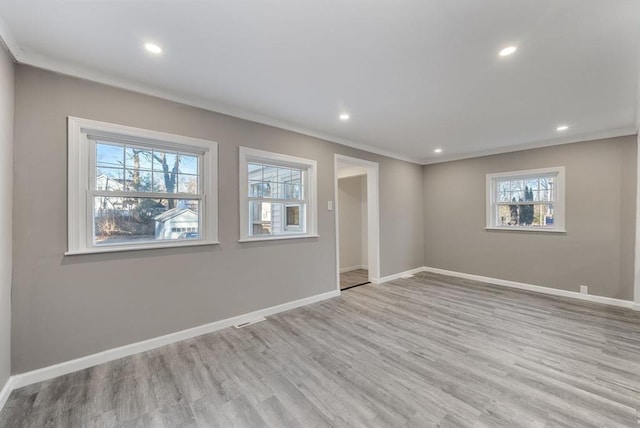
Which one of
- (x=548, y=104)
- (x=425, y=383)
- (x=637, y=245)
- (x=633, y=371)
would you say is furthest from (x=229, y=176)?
(x=637, y=245)

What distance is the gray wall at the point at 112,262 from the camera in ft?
6.82

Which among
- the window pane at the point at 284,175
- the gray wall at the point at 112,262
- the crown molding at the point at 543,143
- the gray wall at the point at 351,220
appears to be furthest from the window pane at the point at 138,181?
the crown molding at the point at 543,143

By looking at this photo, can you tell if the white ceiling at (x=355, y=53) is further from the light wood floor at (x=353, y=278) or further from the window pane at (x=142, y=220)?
the light wood floor at (x=353, y=278)

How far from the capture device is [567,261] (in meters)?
4.17

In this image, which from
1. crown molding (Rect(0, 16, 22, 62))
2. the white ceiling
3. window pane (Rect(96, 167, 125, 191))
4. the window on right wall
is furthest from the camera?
the window on right wall

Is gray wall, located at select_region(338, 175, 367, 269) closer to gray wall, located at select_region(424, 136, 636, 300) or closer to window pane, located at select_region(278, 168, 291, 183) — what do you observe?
gray wall, located at select_region(424, 136, 636, 300)

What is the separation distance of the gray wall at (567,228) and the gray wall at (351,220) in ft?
6.01

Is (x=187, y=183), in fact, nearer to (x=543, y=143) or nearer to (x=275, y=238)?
(x=275, y=238)

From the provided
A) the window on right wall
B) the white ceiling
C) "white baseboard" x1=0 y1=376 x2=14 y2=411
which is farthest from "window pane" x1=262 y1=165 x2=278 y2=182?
the window on right wall

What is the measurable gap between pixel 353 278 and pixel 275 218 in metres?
2.57

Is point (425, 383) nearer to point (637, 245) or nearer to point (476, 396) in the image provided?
point (476, 396)

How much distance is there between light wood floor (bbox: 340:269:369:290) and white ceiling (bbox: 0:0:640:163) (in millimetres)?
3085

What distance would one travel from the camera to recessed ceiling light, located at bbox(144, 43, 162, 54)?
6.43 ft

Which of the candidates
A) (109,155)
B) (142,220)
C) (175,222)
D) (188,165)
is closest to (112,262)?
(142,220)
